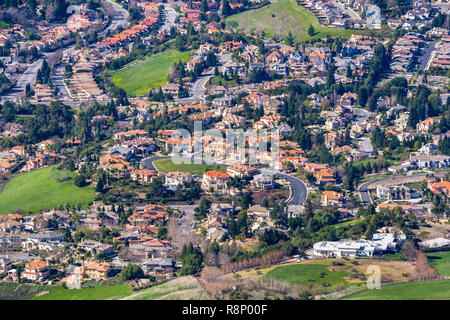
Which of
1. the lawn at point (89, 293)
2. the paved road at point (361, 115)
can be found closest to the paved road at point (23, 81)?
the paved road at point (361, 115)

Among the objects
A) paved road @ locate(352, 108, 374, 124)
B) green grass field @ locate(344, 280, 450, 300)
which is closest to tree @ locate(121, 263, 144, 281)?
green grass field @ locate(344, 280, 450, 300)

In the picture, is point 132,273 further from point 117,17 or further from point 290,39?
point 117,17

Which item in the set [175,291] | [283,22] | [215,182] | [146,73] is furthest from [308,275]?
[283,22]

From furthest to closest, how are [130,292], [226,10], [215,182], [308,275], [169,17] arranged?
[169,17] < [226,10] < [215,182] < [308,275] < [130,292]

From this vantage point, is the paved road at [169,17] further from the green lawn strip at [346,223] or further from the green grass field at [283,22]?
the green lawn strip at [346,223]

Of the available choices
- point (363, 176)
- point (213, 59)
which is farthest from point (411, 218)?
point (213, 59)

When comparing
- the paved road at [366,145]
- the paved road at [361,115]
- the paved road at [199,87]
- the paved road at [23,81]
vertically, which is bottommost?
the paved road at [23,81]

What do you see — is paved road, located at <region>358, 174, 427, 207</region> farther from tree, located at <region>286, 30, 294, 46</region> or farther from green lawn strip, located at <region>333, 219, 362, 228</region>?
tree, located at <region>286, 30, 294, 46</region>
